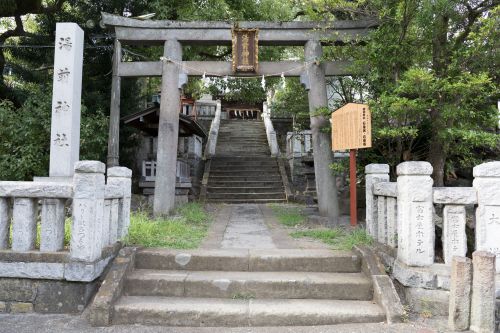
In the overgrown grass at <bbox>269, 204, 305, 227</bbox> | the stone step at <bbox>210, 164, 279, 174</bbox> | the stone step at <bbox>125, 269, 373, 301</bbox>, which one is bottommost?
the stone step at <bbox>125, 269, 373, 301</bbox>

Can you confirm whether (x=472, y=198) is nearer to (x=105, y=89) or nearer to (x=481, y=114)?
(x=481, y=114)

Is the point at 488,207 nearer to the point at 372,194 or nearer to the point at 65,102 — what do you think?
the point at 372,194

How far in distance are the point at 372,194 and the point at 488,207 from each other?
171 cm

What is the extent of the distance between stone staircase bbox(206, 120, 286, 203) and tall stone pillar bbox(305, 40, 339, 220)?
14.5ft

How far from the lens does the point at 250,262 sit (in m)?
5.19

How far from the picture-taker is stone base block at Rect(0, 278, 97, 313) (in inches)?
179

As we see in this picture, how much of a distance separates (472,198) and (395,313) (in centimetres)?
171

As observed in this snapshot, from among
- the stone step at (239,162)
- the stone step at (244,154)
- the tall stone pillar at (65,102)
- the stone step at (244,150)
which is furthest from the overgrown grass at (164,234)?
the stone step at (244,150)

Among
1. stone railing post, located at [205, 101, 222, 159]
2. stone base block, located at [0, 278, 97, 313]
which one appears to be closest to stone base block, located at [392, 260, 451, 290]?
stone base block, located at [0, 278, 97, 313]

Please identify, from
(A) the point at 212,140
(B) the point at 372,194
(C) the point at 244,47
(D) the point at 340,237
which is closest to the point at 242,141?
(A) the point at 212,140

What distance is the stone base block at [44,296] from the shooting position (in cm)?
455

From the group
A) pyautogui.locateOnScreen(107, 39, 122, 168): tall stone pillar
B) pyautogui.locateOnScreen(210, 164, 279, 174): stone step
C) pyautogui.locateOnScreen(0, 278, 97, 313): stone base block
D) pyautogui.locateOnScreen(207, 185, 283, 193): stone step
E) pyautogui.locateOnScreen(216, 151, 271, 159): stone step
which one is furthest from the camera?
pyautogui.locateOnScreen(216, 151, 271, 159): stone step

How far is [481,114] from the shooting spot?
688cm

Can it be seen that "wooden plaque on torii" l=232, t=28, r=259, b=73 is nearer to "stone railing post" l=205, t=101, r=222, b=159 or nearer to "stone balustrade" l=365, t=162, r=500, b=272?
"stone balustrade" l=365, t=162, r=500, b=272
